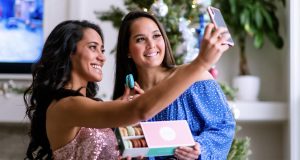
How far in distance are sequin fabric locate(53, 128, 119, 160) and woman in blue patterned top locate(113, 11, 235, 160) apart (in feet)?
1.05

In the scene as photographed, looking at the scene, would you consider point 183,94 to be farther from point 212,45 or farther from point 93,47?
point 212,45

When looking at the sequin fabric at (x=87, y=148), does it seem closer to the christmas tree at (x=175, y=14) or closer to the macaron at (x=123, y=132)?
the macaron at (x=123, y=132)

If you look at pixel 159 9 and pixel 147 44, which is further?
pixel 159 9

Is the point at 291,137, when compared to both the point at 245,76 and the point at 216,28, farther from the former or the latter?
the point at 216,28

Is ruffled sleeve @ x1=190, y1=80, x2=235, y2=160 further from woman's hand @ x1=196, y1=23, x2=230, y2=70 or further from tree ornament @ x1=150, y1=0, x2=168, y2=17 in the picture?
tree ornament @ x1=150, y1=0, x2=168, y2=17

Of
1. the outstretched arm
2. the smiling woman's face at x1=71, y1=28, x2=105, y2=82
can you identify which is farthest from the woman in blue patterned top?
the outstretched arm

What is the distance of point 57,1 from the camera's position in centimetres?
356

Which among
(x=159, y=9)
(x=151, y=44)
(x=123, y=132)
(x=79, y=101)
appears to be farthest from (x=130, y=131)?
(x=159, y=9)

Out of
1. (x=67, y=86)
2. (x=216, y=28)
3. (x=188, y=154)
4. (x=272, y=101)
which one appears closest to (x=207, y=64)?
(x=216, y=28)

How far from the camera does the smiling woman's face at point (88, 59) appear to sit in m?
1.62

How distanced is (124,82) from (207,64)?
2.60 ft

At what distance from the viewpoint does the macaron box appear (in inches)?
53.0

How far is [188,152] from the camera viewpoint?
5.12 feet

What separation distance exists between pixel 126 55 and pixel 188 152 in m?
0.50
